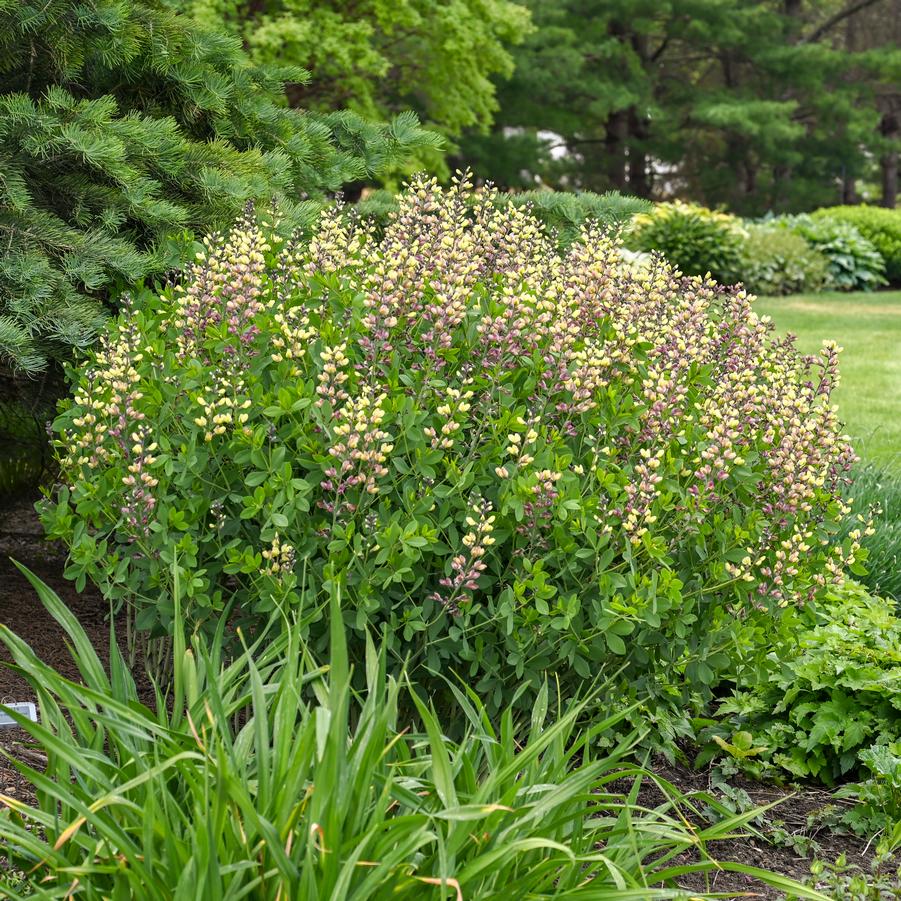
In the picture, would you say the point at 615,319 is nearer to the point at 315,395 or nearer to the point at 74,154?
the point at 315,395

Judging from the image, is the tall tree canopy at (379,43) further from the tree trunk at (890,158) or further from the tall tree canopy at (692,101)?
the tree trunk at (890,158)

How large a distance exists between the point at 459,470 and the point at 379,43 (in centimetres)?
1574

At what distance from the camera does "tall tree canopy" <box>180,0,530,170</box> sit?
1530 cm

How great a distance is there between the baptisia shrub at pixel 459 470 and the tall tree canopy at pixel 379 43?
39.9 feet

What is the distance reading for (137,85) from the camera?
4652 millimetres

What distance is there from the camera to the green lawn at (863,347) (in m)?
8.02

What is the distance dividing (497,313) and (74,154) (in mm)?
1754

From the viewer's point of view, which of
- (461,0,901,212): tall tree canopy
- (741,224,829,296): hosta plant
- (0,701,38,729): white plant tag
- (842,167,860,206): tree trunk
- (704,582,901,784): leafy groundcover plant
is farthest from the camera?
(842,167,860,206): tree trunk

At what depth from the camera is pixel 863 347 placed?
479 inches

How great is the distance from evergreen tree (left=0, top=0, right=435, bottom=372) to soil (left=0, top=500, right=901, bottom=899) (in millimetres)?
917

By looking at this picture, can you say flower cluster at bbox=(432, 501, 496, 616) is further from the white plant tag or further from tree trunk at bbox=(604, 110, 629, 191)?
tree trunk at bbox=(604, 110, 629, 191)

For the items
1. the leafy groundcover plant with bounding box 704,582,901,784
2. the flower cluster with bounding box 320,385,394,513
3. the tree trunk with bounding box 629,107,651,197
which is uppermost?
the tree trunk with bounding box 629,107,651,197

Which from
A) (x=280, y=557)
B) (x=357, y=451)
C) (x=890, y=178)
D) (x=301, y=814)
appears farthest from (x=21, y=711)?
(x=890, y=178)

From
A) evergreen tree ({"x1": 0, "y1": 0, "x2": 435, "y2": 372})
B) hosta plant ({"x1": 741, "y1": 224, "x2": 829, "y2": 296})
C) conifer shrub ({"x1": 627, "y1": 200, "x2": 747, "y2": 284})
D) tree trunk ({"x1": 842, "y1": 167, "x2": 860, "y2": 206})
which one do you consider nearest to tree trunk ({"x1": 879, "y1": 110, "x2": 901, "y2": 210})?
tree trunk ({"x1": 842, "y1": 167, "x2": 860, "y2": 206})
